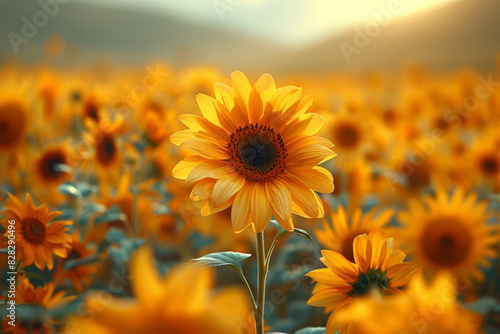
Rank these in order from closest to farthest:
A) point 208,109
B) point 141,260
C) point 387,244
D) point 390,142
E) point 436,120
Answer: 1. point 141,260
2. point 387,244
3. point 208,109
4. point 390,142
5. point 436,120

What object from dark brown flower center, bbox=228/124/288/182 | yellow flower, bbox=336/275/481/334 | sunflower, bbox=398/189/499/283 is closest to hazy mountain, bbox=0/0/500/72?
sunflower, bbox=398/189/499/283

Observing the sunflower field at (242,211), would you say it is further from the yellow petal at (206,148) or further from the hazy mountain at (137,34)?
the hazy mountain at (137,34)

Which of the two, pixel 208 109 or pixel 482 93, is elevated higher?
pixel 482 93

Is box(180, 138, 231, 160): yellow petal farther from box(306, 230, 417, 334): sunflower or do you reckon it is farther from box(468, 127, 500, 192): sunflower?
box(468, 127, 500, 192): sunflower

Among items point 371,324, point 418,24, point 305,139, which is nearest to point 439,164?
point 305,139

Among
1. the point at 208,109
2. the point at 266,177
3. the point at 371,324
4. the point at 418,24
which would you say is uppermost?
the point at 418,24

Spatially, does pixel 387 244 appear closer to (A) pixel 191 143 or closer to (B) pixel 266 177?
(B) pixel 266 177

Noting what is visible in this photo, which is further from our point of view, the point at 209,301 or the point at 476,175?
the point at 476,175

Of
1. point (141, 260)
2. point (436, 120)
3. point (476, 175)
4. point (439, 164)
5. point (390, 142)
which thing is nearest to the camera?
point (141, 260)
